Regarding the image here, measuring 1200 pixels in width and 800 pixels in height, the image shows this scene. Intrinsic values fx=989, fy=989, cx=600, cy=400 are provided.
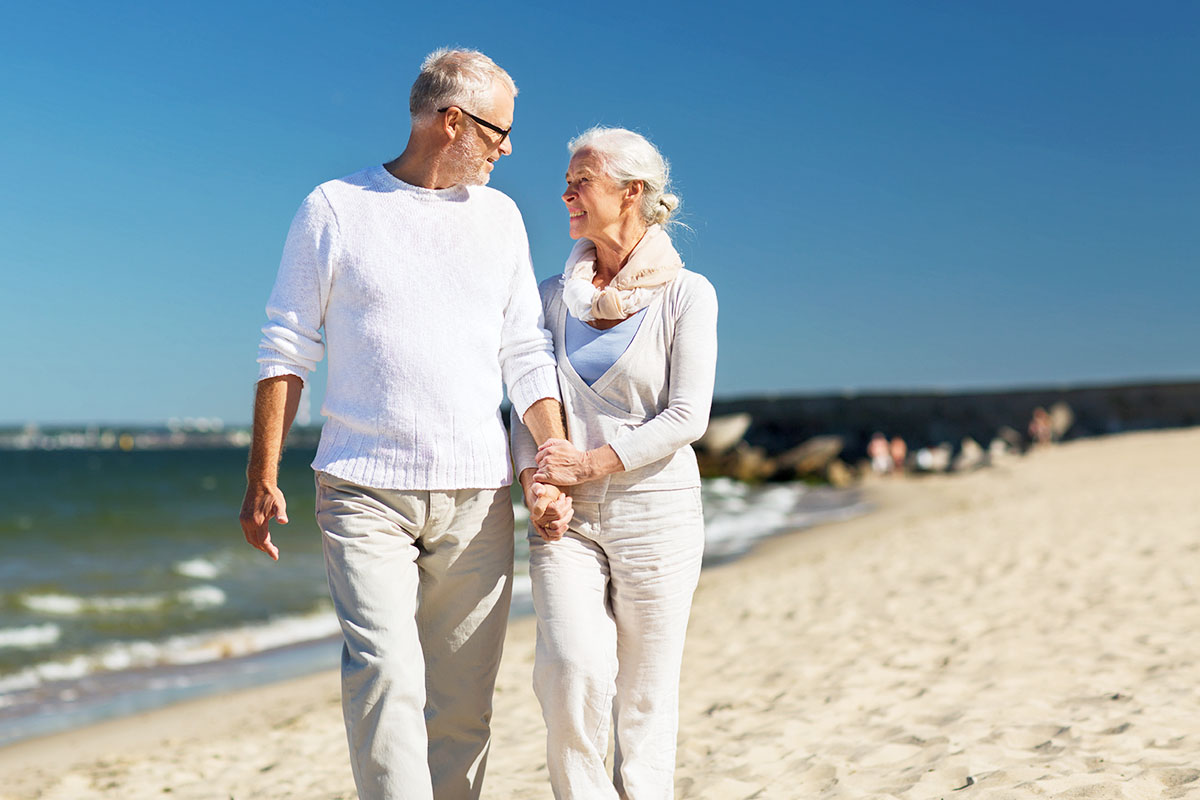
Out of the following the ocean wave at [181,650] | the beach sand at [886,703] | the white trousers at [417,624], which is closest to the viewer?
the white trousers at [417,624]

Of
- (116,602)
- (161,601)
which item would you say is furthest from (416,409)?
(116,602)

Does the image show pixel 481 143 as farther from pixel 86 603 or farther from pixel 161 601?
pixel 86 603

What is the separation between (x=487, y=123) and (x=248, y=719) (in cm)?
486

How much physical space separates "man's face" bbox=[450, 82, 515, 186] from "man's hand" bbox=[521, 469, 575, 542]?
81 cm

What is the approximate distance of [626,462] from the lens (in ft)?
8.16

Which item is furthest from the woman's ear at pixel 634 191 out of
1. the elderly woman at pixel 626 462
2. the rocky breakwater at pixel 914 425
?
the rocky breakwater at pixel 914 425

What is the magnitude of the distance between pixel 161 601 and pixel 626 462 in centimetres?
1030

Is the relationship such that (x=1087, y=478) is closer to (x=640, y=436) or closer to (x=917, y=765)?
(x=917, y=765)

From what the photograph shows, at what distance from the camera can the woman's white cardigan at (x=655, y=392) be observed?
2.54 metres

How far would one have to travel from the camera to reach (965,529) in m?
12.6

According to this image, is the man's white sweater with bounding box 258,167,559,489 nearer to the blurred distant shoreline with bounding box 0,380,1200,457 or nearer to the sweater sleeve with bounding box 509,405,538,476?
the sweater sleeve with bounding box 509,405,538,476

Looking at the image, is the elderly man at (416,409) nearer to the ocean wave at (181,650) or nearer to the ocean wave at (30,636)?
the ocean wave at (181,650)

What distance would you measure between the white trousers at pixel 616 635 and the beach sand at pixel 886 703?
946mm

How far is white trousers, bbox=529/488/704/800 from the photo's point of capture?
2.42m
